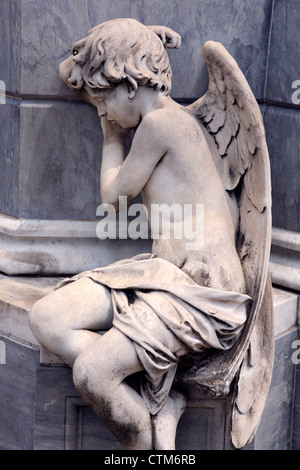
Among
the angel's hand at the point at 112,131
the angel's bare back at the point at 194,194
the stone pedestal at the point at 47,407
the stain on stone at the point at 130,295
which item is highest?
the angel's hand at the point at 112,131

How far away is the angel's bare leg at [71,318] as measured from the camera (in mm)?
3299

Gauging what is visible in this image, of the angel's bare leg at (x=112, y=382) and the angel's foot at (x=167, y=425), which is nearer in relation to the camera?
the angel's bare leg at (x=112, y=382)

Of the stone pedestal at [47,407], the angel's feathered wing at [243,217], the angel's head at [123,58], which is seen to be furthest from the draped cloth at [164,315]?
the angel's head at [123,58]

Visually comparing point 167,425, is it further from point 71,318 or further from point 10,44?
point 10,44

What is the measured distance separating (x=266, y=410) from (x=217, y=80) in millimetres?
1485

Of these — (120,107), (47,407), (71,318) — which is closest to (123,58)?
(120,107)

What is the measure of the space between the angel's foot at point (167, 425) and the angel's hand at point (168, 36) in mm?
1495

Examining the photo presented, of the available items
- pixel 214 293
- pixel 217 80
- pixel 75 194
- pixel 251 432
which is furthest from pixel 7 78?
pixel 251 432

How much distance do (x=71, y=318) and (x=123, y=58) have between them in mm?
1063

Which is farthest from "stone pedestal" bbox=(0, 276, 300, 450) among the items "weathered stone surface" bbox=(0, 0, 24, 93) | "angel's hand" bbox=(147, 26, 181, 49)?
"angel's hand" bbox=(147, 26, 181, 49)

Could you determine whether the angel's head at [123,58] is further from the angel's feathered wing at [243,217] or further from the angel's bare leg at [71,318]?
the angel's bare leg at [71,318]

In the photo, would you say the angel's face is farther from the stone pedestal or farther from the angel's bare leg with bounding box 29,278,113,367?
the stone pedestal

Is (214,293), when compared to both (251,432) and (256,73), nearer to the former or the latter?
(251,432)

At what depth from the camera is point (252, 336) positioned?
3568 mm
